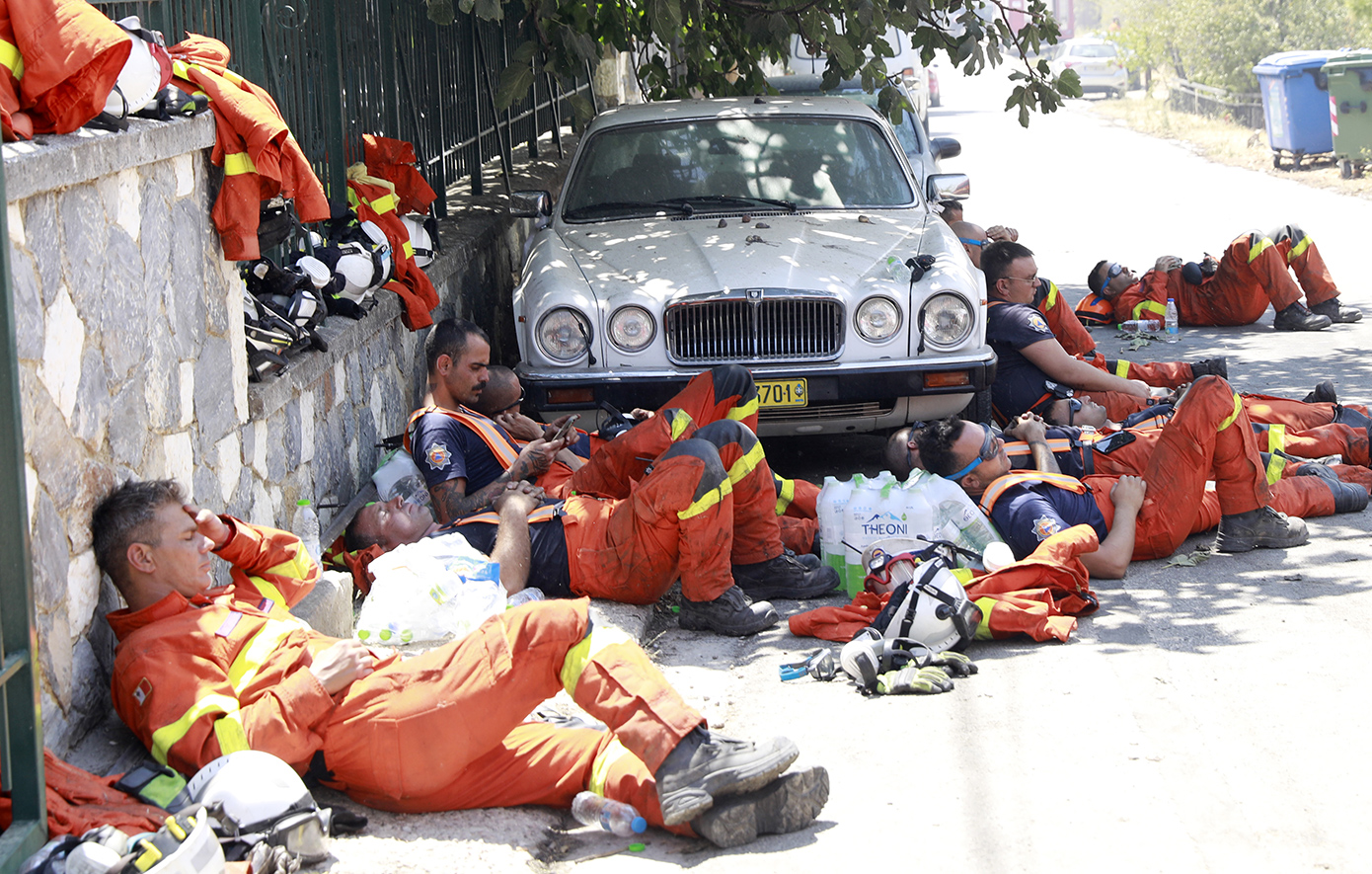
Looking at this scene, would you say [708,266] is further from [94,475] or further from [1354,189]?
[1354,189]

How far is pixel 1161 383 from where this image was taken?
291 inches

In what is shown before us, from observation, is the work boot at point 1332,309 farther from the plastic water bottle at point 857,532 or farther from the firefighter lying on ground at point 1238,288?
the plastic water bottle at point 857,532

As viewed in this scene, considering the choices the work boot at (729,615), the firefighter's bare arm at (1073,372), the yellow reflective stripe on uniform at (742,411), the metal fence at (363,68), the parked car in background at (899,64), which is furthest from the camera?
the parked car in background at (899,64)

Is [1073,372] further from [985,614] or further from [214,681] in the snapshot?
[214,681]

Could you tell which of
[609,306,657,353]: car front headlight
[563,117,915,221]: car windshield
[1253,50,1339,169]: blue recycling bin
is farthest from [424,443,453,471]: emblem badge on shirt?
[1253,50,1339,169]: blue recycling bin

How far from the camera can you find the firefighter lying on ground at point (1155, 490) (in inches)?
207

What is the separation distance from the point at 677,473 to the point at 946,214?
5366mm

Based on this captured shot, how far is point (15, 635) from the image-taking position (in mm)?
2723

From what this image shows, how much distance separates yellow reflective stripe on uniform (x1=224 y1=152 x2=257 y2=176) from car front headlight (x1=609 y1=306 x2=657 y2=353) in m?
2.36

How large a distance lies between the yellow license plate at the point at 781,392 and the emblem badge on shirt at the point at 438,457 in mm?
1645

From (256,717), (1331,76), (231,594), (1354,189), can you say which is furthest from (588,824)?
(1331,76)

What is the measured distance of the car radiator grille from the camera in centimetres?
644

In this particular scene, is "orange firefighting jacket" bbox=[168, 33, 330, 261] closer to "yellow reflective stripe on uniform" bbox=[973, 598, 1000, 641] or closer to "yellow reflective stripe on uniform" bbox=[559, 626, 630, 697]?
"yellow reflective stripe on uniform" bbox=[559, 626, 630, 697]

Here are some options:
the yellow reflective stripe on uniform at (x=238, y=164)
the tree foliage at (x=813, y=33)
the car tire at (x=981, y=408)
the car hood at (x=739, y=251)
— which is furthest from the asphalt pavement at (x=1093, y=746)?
the tree foliage at (x=813, y=33)
